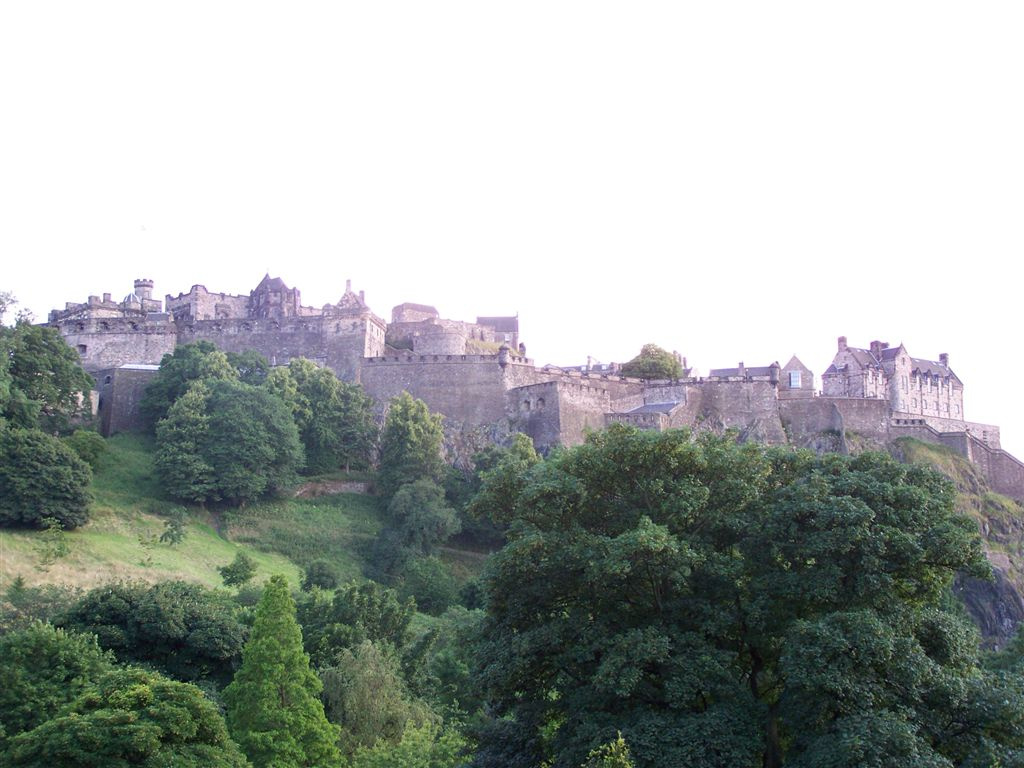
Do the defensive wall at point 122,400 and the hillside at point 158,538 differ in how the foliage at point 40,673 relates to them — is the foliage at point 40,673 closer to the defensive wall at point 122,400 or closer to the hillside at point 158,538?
the hillside at point 158,538

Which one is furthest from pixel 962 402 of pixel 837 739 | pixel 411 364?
pixel 837 739

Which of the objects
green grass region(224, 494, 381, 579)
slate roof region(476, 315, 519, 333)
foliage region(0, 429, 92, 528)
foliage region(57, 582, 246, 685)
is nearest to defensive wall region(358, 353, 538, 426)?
green grass region(224, 494, 381, 579)

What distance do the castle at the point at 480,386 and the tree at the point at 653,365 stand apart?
4.36m

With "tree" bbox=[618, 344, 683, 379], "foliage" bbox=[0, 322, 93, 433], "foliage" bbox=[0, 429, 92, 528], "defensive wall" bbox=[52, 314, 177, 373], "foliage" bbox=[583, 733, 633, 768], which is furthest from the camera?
"tree" bbox=[618, 344, 683, 379]

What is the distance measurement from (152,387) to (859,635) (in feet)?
158

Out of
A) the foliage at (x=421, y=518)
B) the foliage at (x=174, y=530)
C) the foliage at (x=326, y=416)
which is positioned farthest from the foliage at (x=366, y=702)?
the foliage at (x=326, y=416)

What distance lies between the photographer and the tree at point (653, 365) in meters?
72.7

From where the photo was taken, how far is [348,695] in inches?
1166

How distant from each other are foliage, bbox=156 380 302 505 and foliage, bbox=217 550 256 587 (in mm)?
9670

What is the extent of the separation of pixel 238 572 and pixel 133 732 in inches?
799

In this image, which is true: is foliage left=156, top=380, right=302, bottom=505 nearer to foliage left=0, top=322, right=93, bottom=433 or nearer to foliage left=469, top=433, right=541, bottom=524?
foliage left=0, top=322, right=93, bottom=433

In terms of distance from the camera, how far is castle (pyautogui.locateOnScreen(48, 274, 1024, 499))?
62969 millimetres

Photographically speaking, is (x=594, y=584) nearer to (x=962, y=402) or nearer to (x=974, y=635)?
(x=974, y=635)

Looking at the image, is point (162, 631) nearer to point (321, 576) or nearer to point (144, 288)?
point (321, 576)
